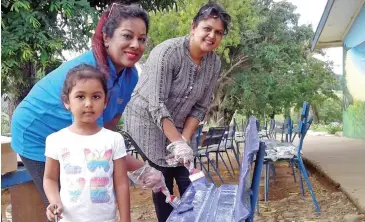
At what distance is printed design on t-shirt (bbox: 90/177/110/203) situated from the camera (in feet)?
4.94

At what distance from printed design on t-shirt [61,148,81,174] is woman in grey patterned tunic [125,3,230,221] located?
679 mm

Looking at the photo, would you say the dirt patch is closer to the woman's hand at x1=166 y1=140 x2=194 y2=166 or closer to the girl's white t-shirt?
the woman's hand at x1=166 y1=140 x2=194 y2=166

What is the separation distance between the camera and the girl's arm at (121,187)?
1.57m

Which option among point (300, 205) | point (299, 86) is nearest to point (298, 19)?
point (299, 86)

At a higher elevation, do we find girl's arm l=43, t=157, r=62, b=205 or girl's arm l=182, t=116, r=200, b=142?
girl's arm l=182, t=116, r=200, b=142

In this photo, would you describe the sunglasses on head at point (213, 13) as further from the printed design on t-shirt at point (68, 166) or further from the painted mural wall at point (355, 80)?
the painted mural wall at point (355, 80)

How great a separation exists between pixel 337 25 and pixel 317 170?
7567 mm

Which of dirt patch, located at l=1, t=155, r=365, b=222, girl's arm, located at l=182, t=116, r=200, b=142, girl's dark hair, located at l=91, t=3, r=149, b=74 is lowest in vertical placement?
dirt patch, located at l=1, t=155, r=365, b=222

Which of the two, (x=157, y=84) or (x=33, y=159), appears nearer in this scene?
(x=33, y=159)

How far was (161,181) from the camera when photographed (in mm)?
1875

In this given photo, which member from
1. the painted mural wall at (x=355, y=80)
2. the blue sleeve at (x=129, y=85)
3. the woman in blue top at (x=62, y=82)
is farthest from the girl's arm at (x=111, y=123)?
the painted mural wall at (x=355, y=80)

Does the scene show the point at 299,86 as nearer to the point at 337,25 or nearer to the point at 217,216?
the point at 337,25

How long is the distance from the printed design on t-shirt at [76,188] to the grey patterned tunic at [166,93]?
70 cm

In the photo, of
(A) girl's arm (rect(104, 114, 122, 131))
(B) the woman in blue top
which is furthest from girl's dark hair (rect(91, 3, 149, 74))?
(A) girl's arm (rect(104, 114, 122, 131))
